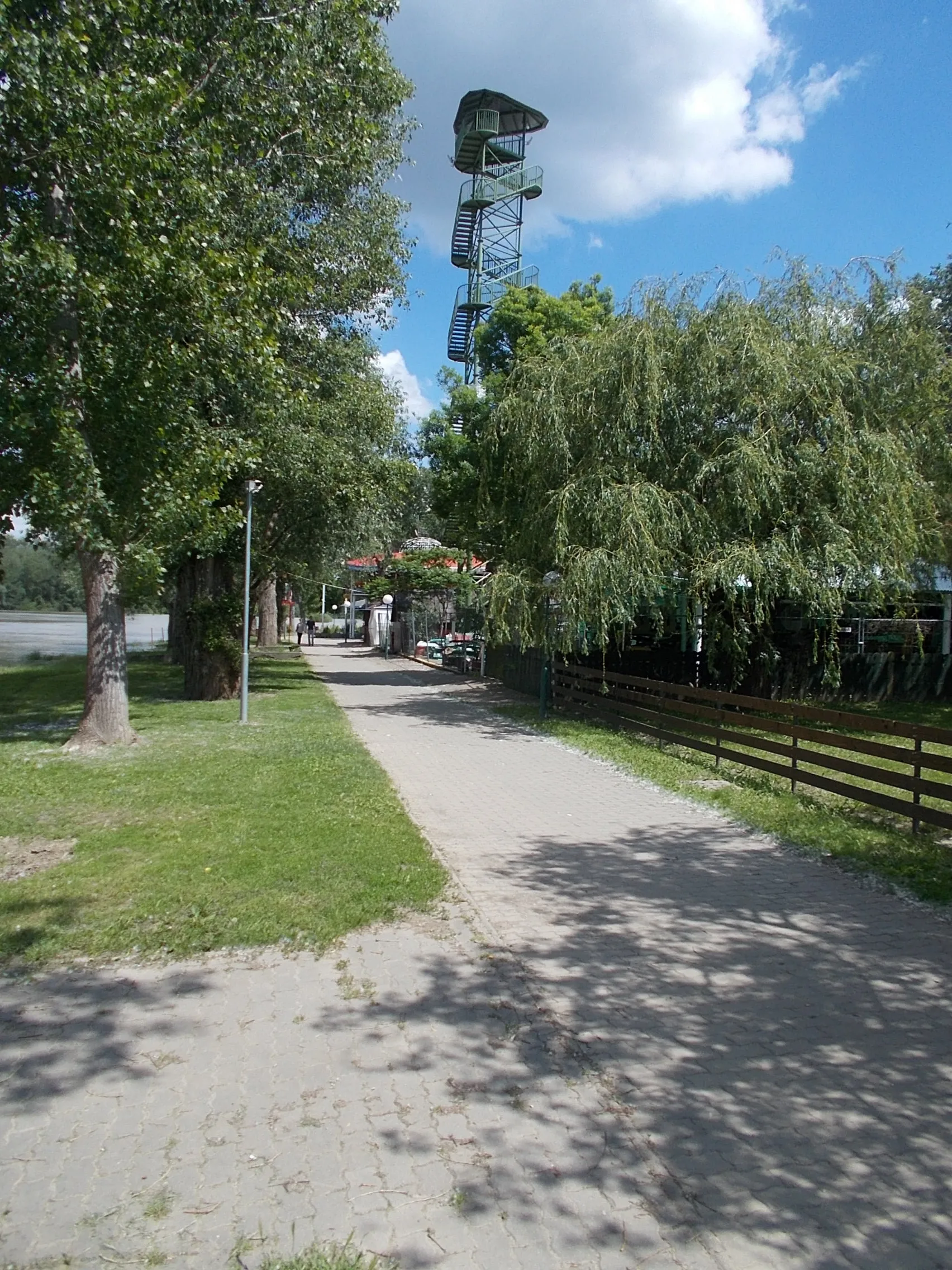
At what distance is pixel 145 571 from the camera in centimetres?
1230

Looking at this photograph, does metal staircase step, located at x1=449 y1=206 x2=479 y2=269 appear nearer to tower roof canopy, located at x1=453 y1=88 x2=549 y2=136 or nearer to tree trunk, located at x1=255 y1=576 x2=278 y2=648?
tower roof canopy, located at x1=453 y1=88 x2=549 y2=136

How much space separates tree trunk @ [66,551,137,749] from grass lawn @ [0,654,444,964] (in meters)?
0.46

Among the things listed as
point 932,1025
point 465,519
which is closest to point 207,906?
point 932,1025

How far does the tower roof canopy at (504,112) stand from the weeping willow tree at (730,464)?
22137 millimetres

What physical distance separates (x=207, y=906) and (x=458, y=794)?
4464 millimetres

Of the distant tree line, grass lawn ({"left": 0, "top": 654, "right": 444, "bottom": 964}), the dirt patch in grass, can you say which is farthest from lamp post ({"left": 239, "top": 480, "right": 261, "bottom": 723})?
the distant tree line

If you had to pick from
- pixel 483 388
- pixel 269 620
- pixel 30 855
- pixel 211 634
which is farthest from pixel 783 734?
pixel 269 620

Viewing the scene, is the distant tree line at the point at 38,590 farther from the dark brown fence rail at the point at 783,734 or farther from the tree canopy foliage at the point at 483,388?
the dark brown fence rail at the point at 783,734

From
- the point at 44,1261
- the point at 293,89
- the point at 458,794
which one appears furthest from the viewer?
the point at 293,89

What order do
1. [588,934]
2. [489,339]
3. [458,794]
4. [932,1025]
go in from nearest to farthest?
[932,1025], [588,934], [458,794], [489,339]

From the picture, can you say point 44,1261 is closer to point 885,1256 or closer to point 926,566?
point 885,1256

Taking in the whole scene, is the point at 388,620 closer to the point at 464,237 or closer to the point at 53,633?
the point at 464,237

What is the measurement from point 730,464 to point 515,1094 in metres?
11.8

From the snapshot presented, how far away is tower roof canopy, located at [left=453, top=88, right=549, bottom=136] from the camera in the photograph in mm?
33594
